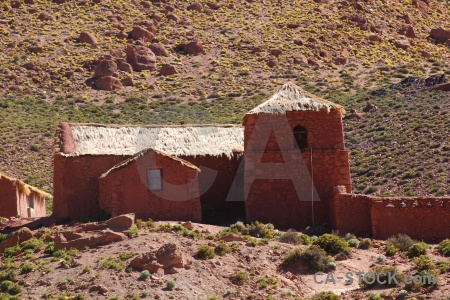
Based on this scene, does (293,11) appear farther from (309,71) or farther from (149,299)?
(149,299)

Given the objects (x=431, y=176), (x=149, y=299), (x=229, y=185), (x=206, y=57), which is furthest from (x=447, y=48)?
(x=149, y=299)

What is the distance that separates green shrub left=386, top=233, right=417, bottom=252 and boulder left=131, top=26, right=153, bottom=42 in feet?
128

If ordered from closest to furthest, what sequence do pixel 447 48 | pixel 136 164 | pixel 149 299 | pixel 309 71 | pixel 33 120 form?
1. pixel 149 299
2. pixel 136 164
3. pixel 33 120
4. pixel 309 71
5. pixel 447 48

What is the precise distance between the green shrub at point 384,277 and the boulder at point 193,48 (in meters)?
41.5

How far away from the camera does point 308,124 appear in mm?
30625

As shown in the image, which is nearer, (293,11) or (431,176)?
(431,176)

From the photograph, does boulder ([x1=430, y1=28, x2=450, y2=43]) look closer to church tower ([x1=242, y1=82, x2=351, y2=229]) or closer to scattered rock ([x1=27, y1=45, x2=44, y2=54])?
scattered rock ([x1=27, y1=45, x2=44, y2=54])

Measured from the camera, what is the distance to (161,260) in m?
23.3

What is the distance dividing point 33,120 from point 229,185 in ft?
66.3

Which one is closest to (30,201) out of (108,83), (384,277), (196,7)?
(384,277)

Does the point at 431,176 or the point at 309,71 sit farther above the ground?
the point at 309,71

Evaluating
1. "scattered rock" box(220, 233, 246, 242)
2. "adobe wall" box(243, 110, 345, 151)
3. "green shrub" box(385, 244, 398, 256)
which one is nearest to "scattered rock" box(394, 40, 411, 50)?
"adobe wall" box(243, 110, 345, 151)

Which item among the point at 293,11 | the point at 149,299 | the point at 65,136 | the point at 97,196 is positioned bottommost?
the point at 149,299

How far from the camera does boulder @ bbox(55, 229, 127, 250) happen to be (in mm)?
25141
